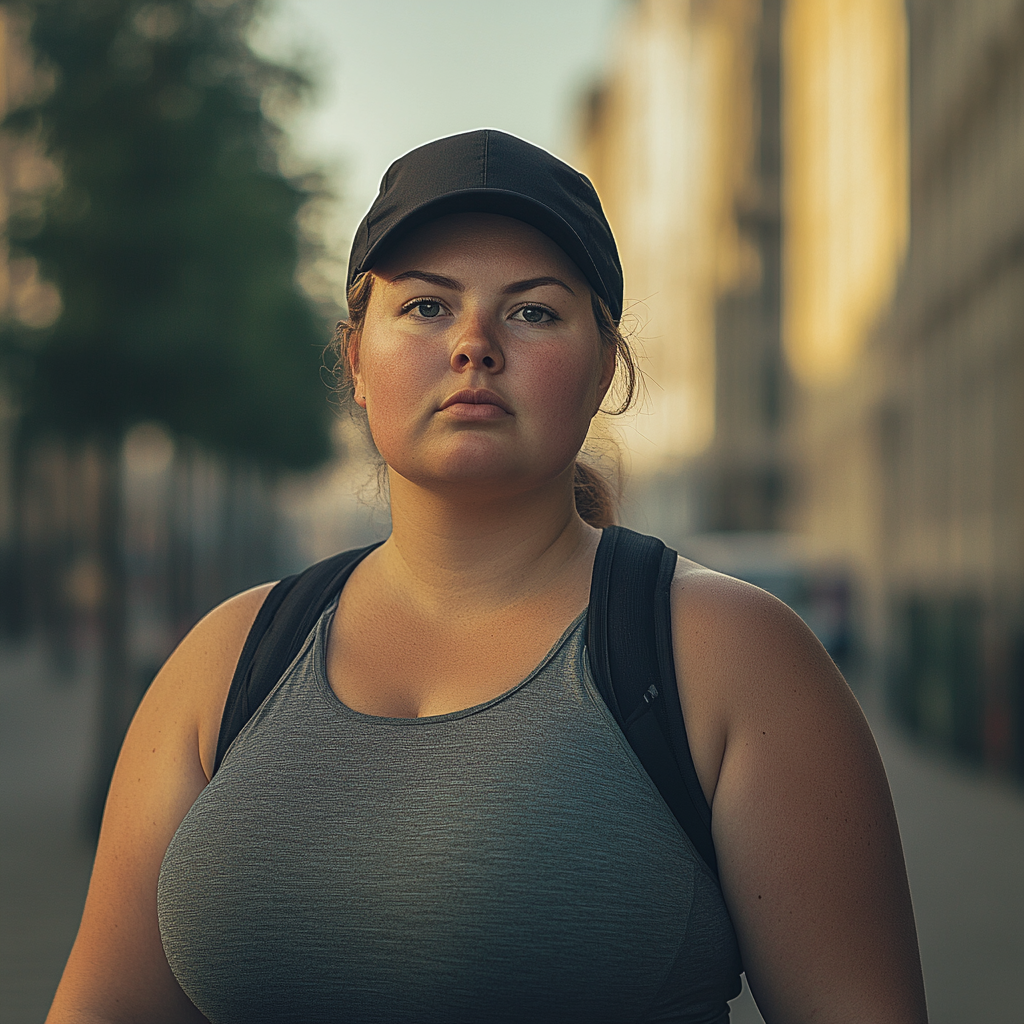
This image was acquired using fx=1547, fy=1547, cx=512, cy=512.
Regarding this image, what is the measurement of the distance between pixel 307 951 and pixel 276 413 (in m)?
17.9

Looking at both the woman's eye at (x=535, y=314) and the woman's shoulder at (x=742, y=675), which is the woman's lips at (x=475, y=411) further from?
the woman's shoulder at (x=742, y=675)

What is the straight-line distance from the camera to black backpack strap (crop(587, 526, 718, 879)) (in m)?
1.75

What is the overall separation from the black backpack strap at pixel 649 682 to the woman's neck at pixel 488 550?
0.32 feet

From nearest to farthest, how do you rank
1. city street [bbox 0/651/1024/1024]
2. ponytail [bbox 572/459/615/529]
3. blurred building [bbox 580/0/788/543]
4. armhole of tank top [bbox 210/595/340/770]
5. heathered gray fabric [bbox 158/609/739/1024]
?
heathered gray fabric [bbox 158/609/739/1024]
armhole of tank top [bbox 210/595/340/770]
ponytail [bbox 572/459/615/529]
city street [bbox 0/651/1024/1024]
blurred building [bbox 580/0/788/543]

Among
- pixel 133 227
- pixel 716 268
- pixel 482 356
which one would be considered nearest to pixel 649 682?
pixel 482 356

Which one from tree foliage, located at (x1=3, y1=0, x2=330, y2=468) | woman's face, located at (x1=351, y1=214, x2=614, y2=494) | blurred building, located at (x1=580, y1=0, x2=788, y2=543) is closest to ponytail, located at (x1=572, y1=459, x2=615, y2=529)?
woman's face, located at (x1=351, y1=214, x2=614, y2=494)

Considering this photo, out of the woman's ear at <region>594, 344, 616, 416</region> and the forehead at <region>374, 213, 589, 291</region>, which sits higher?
the forehead at <region>374, 213, 589, 291</region>

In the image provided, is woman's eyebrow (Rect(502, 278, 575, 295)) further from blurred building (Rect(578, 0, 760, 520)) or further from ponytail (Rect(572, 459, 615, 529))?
blurred building (Rect(578, 0, 760, 520))

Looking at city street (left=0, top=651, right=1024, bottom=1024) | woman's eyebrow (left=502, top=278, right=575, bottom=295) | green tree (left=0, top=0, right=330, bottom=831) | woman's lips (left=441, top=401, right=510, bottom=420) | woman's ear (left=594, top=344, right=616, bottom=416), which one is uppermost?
green tree (left=0, top=0, right=330, bottom=831)

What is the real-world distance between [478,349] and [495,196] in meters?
0.19

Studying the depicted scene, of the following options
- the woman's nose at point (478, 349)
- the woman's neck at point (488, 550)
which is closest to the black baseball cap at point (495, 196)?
the woman's nose at point (478, 349)

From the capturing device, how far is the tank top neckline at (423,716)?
1823mm

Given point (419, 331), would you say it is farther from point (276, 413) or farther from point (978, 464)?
point (978, 464)

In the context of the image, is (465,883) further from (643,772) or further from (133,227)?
(133,227)
